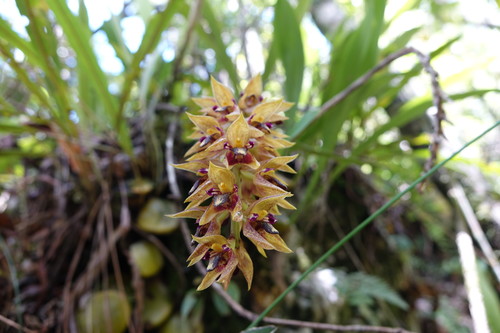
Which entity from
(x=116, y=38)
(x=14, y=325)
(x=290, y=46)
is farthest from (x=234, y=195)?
(x=116, y=38)

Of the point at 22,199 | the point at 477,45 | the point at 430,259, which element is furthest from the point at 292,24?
the point at 477,45

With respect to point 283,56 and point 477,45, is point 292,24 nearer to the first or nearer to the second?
point 283,56

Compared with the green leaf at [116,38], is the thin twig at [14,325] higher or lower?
lower

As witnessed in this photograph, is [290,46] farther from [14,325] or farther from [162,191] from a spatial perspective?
[14,325]

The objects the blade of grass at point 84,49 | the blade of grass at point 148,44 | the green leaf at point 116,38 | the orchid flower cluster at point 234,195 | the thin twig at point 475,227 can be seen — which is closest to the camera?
the orchid flower cluster at point 234,195

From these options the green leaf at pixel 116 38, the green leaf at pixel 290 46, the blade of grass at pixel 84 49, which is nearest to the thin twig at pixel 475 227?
the green leaf at pixel 290 46

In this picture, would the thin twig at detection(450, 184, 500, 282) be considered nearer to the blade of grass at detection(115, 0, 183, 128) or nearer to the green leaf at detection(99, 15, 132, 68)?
the blade of grass at detection(115, 0, 183, 128)

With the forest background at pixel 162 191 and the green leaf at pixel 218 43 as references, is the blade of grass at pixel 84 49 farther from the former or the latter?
the green leaf at pixel 218 43
